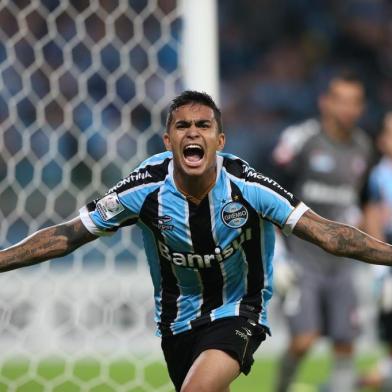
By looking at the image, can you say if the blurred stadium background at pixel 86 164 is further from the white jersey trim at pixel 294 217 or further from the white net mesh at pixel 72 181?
the white jersey trim at pixel 294 217

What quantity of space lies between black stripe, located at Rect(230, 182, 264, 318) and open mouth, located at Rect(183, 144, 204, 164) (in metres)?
0.19

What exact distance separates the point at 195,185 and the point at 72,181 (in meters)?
3.82

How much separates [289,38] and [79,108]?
178 inches

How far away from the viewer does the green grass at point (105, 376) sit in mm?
6066

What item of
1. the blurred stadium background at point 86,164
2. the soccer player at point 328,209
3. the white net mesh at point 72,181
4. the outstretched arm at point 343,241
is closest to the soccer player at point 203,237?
the outstretched arm at point 343,241

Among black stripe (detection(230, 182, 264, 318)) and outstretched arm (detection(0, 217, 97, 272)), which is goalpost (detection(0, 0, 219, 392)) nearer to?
black stripe (detection(230, 182, 264, 318))

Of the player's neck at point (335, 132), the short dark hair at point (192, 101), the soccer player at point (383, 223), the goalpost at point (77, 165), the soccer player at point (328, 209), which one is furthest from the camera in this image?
the player's neck at point (335, 132)

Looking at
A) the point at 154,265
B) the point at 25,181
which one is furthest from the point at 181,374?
the point at 25,181

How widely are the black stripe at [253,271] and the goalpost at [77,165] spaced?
5.38 feet

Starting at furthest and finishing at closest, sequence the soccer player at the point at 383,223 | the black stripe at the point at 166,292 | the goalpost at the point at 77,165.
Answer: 1. the soccer player at the point at 383,223
2. the goalpost at the point at 77,165
3. the black stripe at the point at 166,292

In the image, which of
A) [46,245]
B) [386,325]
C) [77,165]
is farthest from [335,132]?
[46,245]

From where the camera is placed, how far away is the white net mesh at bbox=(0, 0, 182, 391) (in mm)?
5977

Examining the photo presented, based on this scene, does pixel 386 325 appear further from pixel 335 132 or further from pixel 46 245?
pixel 46 245

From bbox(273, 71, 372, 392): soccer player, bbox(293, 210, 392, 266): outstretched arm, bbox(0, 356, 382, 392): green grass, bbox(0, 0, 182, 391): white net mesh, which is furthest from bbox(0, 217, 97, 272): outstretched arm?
bbox(273, 71, 372, 392): soccer player
